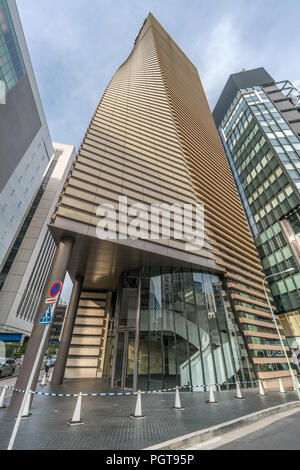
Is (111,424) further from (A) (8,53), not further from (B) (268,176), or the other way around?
(A) (8,53)

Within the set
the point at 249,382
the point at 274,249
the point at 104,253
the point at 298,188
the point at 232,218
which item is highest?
the point at 298,188

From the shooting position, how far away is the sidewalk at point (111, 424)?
4.93 m

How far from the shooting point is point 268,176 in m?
37.8

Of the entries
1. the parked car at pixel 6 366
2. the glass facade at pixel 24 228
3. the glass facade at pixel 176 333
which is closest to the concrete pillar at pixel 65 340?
the glass facade at pixel 176 333

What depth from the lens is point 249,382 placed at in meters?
14.2

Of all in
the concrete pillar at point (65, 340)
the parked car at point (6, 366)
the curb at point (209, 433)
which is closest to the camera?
the curb at point (209, 433)

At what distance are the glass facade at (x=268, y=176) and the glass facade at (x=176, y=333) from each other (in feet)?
64.6
